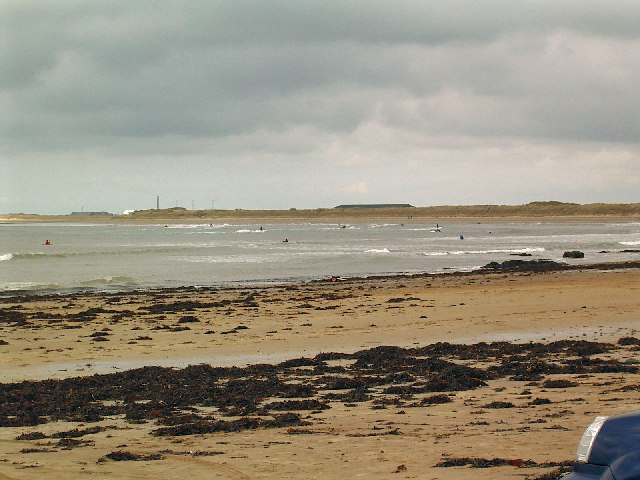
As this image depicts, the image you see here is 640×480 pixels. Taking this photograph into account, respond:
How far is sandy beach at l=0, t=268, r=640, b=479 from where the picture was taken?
23.0 feet

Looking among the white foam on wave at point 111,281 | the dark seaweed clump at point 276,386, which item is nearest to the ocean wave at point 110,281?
the white foam on wave at point 111,281

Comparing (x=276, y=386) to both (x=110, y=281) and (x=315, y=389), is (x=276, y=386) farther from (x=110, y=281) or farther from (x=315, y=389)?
(x=110, y=281)

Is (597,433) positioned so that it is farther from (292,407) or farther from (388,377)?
(388,377)

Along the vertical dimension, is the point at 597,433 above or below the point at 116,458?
above

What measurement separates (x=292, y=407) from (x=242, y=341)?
744cm

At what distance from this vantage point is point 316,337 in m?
17.2

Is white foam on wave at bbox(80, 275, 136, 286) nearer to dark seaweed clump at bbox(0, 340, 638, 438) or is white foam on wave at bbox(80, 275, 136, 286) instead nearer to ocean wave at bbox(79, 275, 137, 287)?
ocean wave at bbox(79, 275, 137, 287)

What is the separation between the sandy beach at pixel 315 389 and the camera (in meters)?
7.02

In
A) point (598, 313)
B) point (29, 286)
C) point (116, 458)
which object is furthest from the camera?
point (29, 286)

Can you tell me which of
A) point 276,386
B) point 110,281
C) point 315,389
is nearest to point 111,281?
point 110,281

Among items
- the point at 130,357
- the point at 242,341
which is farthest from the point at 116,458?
the point at 242,341

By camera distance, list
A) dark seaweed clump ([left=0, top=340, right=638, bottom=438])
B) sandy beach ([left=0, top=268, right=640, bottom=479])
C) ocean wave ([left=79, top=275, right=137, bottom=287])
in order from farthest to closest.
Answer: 1. ocean wave ([left=79, top=275, right=137, bottom=287])
2. dark seaweed clump ([left=0, top=340, right=638, bottom=438])
3. sandy beach ([left=0, top=268, right=640, bottom=479])

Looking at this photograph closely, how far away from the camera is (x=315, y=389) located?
424 inches

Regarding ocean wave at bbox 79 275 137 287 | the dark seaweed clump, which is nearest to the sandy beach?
the dark seaweed clump
